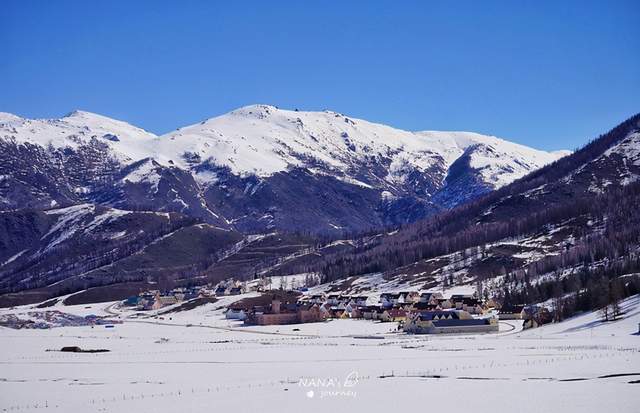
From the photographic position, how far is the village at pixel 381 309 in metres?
99.6

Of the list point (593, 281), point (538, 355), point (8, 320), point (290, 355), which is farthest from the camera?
point (8, 320)

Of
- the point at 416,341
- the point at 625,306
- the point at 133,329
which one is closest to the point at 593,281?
the point at 625,306

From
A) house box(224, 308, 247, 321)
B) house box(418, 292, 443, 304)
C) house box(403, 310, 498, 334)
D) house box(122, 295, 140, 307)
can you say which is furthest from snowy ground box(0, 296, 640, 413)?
house box(122, 295, 140, 307)

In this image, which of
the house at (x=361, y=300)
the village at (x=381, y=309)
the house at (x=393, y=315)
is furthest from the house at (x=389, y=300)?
the house at (x=393, y=315)

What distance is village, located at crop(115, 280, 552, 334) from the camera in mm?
99625

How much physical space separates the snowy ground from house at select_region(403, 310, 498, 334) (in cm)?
557

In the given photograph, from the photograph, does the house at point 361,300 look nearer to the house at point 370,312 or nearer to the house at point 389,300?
the house at point 389,300

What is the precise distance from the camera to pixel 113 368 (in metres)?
63.0

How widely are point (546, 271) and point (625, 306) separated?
6751 centimetres

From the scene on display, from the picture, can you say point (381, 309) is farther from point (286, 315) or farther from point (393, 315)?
point (286, 315)

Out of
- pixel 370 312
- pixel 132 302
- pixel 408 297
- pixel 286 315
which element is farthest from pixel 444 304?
pixel 132 302

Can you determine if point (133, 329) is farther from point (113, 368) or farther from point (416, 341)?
point (113, 368)

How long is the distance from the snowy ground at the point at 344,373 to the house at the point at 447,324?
5.57 meters

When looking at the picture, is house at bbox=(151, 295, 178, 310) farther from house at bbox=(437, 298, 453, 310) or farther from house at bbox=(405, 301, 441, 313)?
house at bbox=(437, 298, 453, 310)
